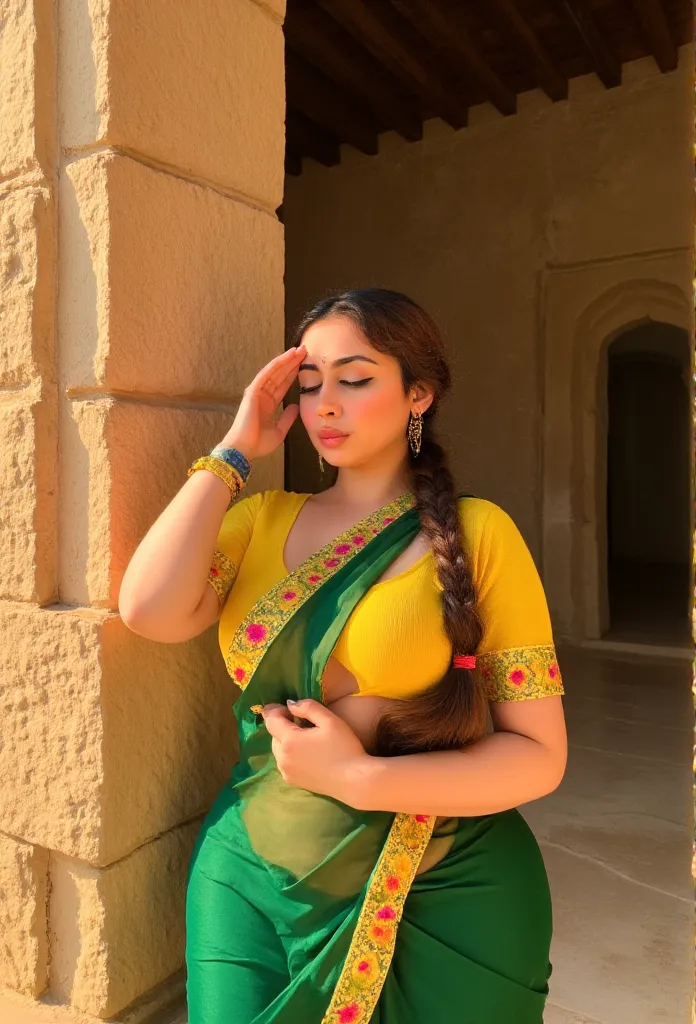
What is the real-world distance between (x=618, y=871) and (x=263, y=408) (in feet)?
5.62

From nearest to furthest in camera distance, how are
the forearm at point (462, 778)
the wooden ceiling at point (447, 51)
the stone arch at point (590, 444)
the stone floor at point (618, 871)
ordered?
the forearm at point (462, 778), the stone floor at point (618, 871), the wooden ceiling at point (447, 51), the stone arch at point (590, 444)

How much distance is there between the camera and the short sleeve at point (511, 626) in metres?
1.19

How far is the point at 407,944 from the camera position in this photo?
1.15 m

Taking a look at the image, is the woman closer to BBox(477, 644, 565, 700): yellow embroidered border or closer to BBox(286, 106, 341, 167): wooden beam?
BBox(477, 644, 565, 700): yellow embroidered border

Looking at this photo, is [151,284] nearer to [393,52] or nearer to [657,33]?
[393,52]

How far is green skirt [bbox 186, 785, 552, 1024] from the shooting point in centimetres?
112

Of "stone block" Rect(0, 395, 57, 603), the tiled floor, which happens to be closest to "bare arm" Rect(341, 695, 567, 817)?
"stone block" Rect(0, 395, 57, 603)

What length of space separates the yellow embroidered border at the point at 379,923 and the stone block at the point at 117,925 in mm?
463

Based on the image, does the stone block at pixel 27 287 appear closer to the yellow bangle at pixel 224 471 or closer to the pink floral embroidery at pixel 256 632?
the yellow bangle at pixel 224 471

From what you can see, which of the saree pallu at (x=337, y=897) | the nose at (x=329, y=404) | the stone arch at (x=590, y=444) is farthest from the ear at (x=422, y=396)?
the stone arch at (x=590, y=444)

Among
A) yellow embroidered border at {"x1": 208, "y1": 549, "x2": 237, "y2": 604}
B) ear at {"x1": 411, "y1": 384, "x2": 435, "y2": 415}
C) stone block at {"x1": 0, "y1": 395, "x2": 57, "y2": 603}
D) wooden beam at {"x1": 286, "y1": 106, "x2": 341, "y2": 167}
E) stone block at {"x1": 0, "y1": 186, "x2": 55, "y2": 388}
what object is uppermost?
wooden beam at {"x1": 286, "y1": 106, "x2": 341, "y2": 167}

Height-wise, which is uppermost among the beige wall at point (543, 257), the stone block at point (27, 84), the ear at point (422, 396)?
the beige wall at point (543, 257)

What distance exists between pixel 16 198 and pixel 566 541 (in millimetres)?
4549

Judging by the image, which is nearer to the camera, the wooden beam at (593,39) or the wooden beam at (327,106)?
the wooden beam at (593,39)
